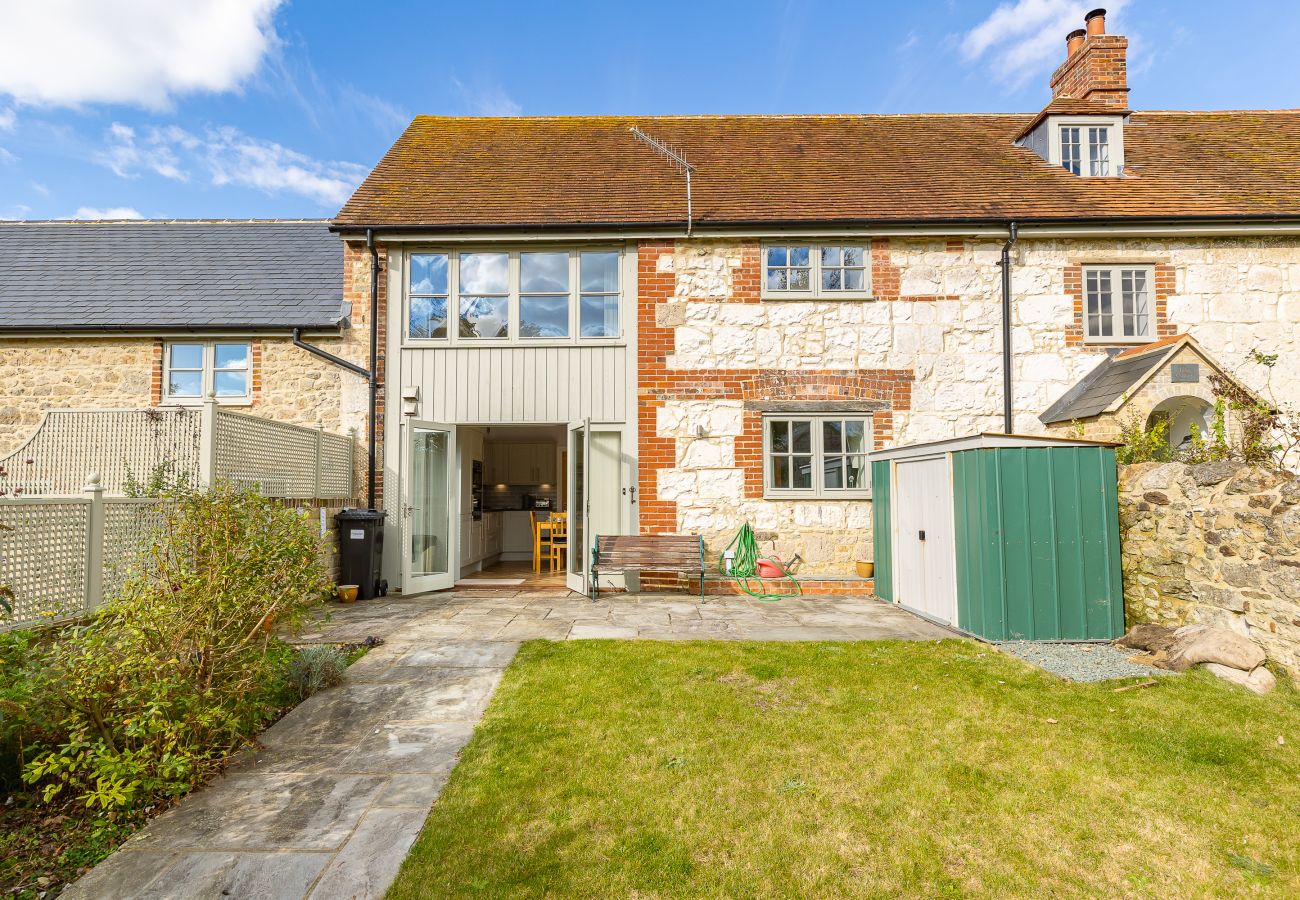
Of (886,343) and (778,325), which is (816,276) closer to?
(778,325)

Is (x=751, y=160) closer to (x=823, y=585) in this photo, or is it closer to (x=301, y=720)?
(x=823, y=585)

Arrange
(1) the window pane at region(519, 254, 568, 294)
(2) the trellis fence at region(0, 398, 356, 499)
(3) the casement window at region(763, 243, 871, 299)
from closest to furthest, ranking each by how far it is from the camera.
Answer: (2) the trellis fence at region(0, 398, 356, 499) → (3) the casement window at region(763, 243, 871, 299) → (1) the window pane at region(519, 254, 568, 294)

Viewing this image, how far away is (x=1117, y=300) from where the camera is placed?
9.88 meters

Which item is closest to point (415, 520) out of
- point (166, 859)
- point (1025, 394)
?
point (166, 859)

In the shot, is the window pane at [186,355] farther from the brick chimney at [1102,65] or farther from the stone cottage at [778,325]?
the brick chimney at [1102,65]

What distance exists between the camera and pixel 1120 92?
36.6ft

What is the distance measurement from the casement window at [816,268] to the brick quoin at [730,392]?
1.31m

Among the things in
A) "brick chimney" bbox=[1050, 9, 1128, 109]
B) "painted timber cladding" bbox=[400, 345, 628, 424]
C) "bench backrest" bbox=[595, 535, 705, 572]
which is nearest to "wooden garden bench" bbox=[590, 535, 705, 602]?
"bench backrest" bbox=[595, 535, 705, 572]

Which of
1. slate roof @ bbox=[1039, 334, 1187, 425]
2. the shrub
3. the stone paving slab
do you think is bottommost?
the stone paving slab

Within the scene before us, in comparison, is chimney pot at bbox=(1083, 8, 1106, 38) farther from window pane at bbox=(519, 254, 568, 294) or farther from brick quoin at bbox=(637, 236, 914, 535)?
window pane at bbox=(519, 254, 568, 294)

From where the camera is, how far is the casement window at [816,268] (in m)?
10.0

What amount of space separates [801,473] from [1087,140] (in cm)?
785

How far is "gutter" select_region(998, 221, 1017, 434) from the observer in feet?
32.0

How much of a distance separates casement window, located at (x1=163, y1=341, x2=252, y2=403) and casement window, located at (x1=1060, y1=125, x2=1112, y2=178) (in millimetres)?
14234
